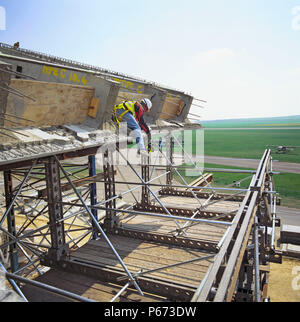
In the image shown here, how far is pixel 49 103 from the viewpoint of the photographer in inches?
290

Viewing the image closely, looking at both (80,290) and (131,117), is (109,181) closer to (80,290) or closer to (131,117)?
(131,117)

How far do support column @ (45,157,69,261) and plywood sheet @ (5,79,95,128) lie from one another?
1.26 meters

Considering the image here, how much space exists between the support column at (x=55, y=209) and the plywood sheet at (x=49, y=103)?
4.13ft

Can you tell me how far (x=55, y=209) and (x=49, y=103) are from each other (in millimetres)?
3110

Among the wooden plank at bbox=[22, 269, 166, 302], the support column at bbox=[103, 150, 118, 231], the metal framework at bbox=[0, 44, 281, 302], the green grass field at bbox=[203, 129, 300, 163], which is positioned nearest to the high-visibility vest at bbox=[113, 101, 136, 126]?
the metal framework at bbox=[0, 44, 281, 302]

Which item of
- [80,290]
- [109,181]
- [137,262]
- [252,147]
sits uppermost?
[252,147]

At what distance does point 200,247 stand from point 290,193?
117 feet

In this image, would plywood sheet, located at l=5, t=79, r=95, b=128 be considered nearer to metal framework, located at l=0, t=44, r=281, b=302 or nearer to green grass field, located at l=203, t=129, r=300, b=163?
metal framework, located at l=0, t=44, r=281, b=302

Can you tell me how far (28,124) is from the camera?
22.7 ft

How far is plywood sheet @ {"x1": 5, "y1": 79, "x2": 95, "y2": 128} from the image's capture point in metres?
6.48

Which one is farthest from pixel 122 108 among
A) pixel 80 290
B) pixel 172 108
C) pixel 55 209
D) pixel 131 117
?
pixel 172 108
